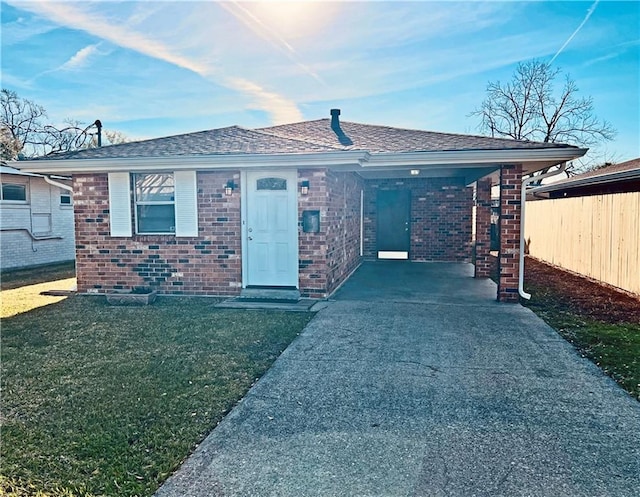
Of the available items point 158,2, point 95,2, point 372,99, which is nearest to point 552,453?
point 158,2

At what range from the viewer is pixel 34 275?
12.1 meters

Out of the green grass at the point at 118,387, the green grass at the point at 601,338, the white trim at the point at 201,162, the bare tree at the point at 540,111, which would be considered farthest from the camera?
the bare tree at the point at 540,111

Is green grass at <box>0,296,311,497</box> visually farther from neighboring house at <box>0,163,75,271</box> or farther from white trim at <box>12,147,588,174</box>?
neighboring house at <box>0,163,75,271</box>

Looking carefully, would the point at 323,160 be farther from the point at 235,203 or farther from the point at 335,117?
the point at 335,117

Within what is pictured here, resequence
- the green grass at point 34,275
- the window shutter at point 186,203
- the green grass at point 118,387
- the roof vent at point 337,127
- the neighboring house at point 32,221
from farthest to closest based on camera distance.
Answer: the neighboring house at point 32,221
the green grass at point 34,275
the roof vent at point 337,127
the window shutter at point 186,203
the green grass at point 118,387

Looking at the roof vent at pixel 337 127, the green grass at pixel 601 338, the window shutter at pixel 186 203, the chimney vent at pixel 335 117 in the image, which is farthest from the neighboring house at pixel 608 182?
the window shutter at pixel 186 203

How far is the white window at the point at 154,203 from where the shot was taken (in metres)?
8.73

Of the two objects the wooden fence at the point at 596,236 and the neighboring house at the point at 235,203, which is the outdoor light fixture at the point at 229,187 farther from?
the wooden fence at the point at 596,236

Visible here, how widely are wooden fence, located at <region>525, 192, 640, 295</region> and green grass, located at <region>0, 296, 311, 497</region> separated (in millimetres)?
6433

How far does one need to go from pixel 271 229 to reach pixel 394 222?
21.8 feet

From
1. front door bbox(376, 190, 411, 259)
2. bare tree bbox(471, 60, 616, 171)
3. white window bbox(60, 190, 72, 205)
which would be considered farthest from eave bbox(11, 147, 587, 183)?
bare tree bbox(471, 60, 616, 171)

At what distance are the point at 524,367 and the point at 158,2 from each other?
836 cm

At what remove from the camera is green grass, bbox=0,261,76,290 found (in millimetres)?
10820

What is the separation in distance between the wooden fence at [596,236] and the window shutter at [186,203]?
8174 mm
